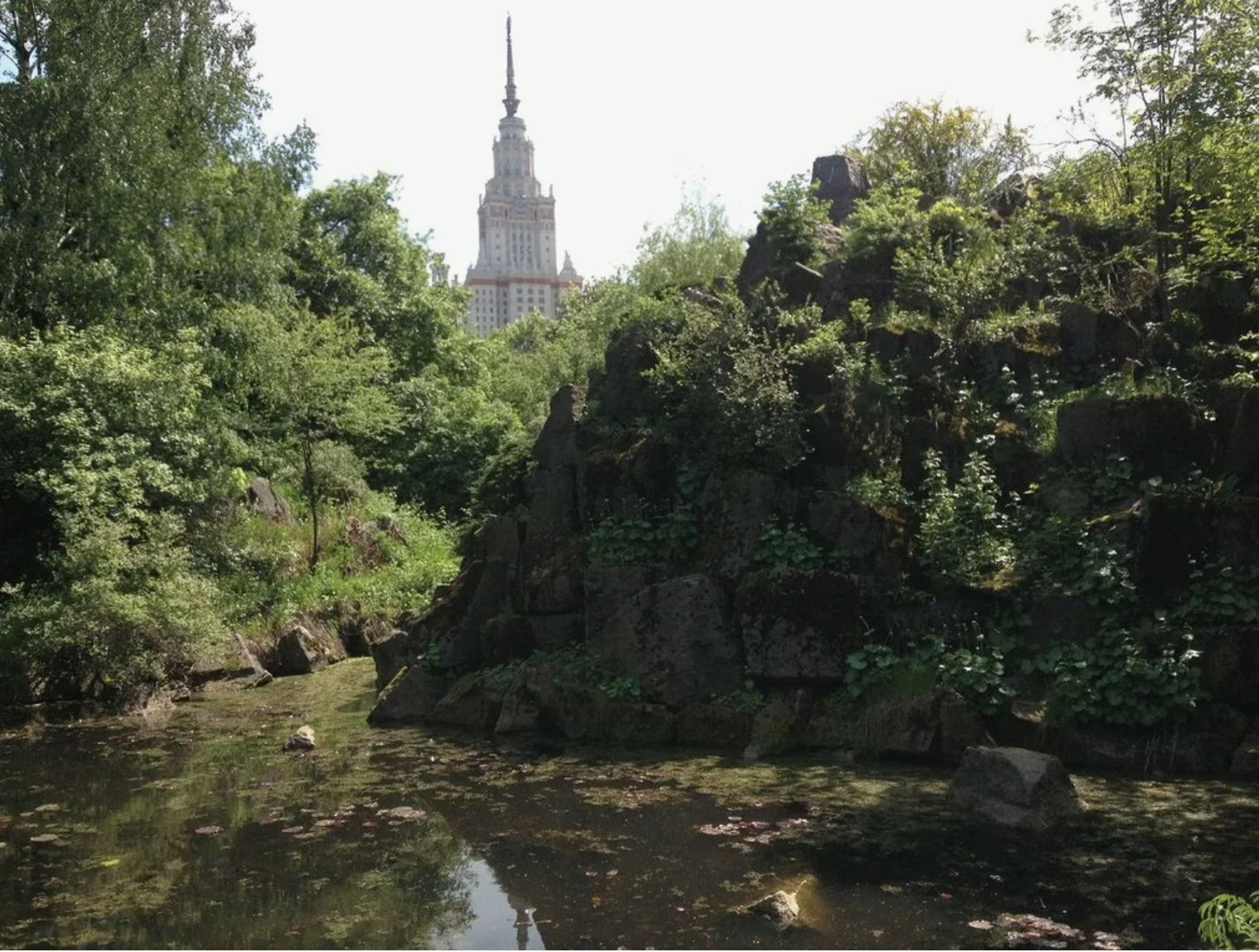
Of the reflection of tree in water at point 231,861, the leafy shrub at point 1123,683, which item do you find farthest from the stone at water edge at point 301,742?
the leafy shrub at point 1123,683

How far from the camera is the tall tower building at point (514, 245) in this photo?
137125 millimetres

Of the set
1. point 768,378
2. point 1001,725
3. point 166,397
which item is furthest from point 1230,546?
point 166,397

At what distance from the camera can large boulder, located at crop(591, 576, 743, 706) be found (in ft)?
43.7

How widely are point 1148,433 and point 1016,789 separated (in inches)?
219

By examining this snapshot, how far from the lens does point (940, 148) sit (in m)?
22.1

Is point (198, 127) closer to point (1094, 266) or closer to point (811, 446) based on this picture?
point (811, 446)

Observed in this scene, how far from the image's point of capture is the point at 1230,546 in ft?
39.5

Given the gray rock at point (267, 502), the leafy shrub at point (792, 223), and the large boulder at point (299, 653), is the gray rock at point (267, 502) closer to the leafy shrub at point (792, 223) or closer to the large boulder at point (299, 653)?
the large boulder at point (299, 653)

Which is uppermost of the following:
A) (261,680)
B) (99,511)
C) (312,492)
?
(312,492)

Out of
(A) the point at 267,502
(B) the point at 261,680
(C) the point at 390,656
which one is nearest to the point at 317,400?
(A) the point at 267,502

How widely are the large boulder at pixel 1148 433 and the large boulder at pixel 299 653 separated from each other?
1335cm

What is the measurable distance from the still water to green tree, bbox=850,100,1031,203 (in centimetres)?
1359

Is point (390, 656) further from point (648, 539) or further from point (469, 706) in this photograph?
point (648, 539)

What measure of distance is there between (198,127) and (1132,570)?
20259 mm
